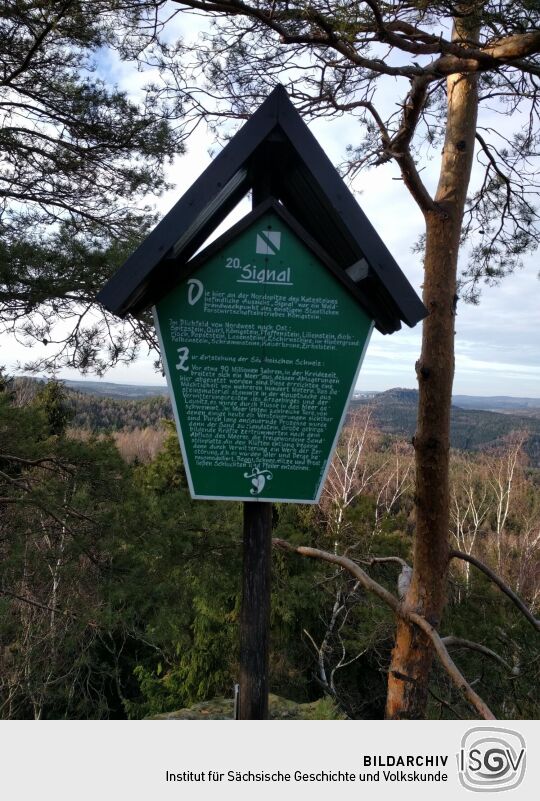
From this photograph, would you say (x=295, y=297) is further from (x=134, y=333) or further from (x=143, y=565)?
(x=134, y=333)

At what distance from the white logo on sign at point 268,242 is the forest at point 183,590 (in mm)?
3253

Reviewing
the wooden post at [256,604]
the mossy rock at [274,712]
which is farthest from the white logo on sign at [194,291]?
the mossy rock at [274,712]

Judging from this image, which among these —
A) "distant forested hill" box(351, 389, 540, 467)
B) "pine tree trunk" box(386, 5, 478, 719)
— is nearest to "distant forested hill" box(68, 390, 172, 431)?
"distant forested hill" box(351, 389, 540, 467)

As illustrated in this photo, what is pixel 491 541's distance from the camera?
22453 mm

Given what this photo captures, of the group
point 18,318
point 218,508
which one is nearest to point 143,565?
point 218,508

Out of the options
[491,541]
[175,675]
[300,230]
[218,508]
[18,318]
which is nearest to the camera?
[300,230]

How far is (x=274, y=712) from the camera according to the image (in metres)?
4.96

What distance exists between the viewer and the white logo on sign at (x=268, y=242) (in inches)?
100

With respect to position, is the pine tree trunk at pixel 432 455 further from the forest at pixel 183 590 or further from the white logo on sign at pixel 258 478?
the white logo on sign at pixel 258 478

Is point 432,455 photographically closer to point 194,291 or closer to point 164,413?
point 194,291

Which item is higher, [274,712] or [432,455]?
[432,455]

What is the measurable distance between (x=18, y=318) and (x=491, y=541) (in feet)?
67.5
